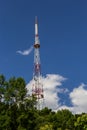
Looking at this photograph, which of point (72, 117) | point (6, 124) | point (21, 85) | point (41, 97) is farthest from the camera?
point (72, 117)

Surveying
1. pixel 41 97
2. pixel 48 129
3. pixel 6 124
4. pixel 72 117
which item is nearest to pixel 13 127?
pixel 6 124

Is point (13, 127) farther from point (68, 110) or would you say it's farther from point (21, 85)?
point (68, 110)

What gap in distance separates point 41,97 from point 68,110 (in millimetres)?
10282

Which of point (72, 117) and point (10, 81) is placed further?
point (72, 117)

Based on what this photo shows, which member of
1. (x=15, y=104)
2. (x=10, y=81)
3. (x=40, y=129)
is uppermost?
(x=10, y=81)

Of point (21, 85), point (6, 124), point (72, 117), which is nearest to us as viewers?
point (6, 124)

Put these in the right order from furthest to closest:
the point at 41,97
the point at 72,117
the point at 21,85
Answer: the point at 72,117 < the point at 41,97 < the point at 21,85

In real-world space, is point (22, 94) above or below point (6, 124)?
above

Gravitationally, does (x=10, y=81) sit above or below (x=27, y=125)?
above

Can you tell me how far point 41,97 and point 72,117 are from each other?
9.78 metres

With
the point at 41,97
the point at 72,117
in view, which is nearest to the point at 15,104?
the point at 41,97

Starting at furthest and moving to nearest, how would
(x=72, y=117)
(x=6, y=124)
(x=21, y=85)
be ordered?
1. (x=72, y=117)
2. (x=21, y=85)
3. (x=6, y=124)

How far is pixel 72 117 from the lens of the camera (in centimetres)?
8181

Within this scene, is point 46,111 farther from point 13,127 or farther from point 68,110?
point 13,127
